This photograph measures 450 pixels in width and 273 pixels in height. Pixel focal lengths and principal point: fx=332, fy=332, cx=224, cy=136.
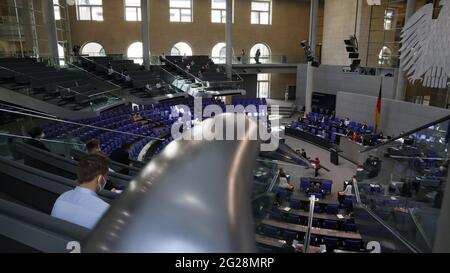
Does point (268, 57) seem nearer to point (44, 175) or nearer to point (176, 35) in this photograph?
point (176, 35)

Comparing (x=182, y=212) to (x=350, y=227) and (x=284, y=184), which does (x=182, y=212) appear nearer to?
(x=350, y=227)

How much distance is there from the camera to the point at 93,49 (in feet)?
93.9

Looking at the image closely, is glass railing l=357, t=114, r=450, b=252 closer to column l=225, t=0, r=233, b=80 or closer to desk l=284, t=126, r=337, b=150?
desk l=284, t=126, r=337, b=150

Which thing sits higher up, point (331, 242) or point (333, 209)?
point (331, 242)

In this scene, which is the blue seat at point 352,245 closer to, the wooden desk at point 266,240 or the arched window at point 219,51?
the wooden desk at point 266,240

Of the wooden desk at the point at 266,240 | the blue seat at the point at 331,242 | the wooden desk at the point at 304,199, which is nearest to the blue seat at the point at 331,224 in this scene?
the wooden desk at the point at 304,199

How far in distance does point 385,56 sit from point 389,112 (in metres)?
4.21

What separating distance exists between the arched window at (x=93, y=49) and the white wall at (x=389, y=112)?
19.8 metres

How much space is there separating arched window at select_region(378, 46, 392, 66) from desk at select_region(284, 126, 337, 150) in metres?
6.77

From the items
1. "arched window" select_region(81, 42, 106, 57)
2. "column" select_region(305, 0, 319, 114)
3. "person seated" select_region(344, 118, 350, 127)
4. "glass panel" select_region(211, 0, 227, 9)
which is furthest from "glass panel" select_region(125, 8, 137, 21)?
"person seated" select_region(344, 118, 350, 127)

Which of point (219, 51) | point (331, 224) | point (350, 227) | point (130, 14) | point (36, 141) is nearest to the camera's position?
point (36, 141)

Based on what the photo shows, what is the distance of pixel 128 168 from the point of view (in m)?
6.15

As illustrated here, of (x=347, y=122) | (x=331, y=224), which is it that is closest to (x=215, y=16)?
(x=347, y=122)
